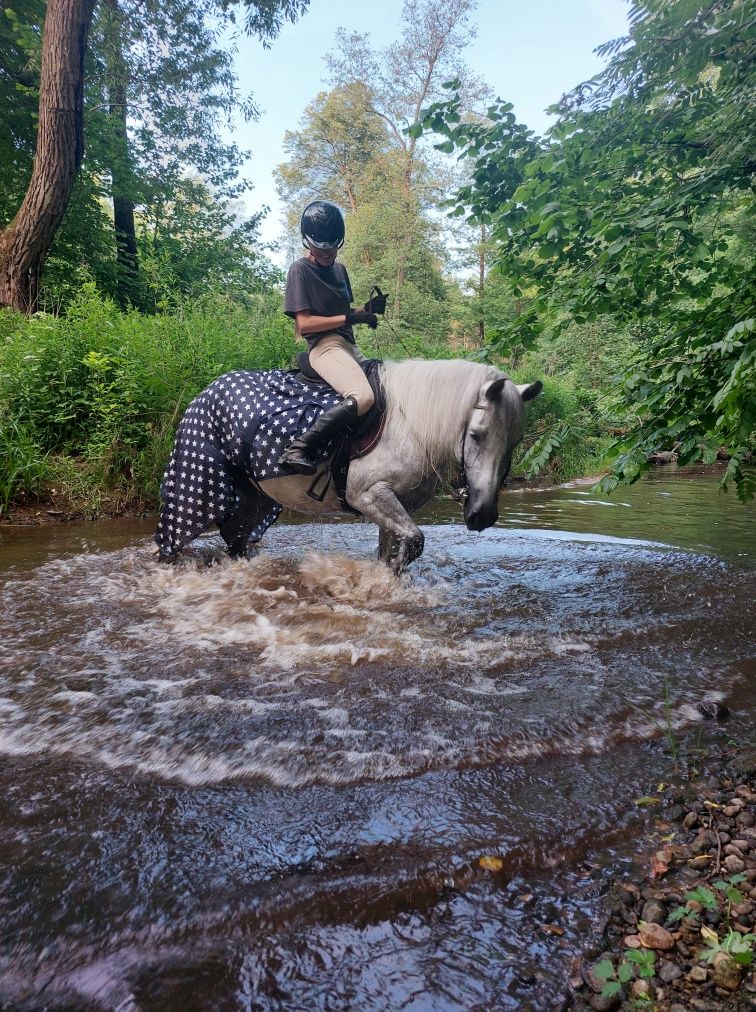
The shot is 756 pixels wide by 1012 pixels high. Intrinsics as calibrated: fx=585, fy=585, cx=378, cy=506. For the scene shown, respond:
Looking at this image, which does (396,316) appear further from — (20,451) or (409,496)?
(409,496)

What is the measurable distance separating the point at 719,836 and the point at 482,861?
639 mm

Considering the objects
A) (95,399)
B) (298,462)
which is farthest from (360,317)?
(95,399)

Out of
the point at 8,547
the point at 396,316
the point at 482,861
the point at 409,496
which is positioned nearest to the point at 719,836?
the point at 482,861

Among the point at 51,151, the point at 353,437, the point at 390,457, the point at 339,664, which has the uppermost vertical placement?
the point at 51,151

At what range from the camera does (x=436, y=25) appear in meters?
24.0

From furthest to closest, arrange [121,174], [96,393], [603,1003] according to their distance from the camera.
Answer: [121,174], [96,393], [603,1003]

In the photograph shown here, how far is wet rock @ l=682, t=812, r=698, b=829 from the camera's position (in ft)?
5.24

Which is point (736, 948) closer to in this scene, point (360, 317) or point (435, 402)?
point (435, 402)

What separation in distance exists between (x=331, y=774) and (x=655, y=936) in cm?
96

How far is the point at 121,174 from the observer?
11.9 metres

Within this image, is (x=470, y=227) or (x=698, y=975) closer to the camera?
(x=698, y=975)

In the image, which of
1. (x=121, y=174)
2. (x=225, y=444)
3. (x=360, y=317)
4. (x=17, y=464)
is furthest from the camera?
(x=121, y=174)

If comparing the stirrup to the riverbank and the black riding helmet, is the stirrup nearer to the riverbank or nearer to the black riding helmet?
the black riding helmet

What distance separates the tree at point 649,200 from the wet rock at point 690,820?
1959 millimetres
